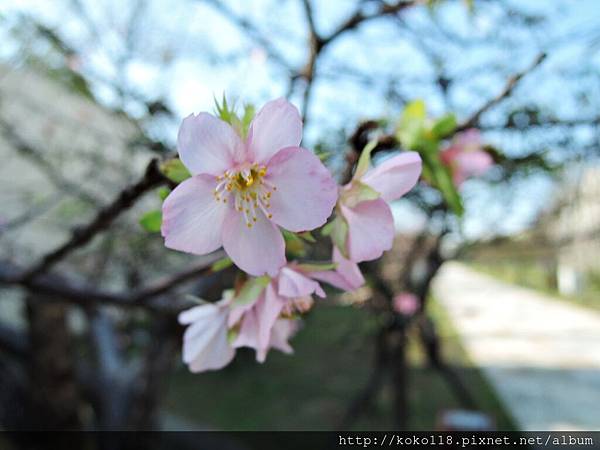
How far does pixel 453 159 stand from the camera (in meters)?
0.60

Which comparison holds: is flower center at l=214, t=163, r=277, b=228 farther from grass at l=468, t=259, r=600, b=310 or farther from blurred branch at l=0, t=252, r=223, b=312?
grass at l=468, t=259, r=600, b=310

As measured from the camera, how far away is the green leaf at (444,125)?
52cm

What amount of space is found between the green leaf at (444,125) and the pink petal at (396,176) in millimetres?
184

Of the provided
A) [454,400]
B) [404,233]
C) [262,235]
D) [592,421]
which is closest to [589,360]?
[592,421]

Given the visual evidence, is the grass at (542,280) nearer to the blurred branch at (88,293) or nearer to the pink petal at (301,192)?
the blurred branch at (88,293)

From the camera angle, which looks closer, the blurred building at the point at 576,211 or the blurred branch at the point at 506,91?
the blurred branch at the point at 506,91

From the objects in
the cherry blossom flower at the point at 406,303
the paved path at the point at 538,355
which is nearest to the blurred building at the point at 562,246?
the cherry blossom flower at the point at 406,303

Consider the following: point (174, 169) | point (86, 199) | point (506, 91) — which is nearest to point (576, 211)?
point (86, 199)

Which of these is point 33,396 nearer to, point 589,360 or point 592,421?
point 592,421

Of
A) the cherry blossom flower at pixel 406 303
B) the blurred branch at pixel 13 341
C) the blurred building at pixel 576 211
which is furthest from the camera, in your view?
the blurred building at pixel 576 211

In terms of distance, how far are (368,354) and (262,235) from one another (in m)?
5.26

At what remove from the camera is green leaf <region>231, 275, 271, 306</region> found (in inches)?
15.0

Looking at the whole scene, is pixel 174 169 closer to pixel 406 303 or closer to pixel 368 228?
pixel 368 228

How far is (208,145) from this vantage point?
0.32 meters
